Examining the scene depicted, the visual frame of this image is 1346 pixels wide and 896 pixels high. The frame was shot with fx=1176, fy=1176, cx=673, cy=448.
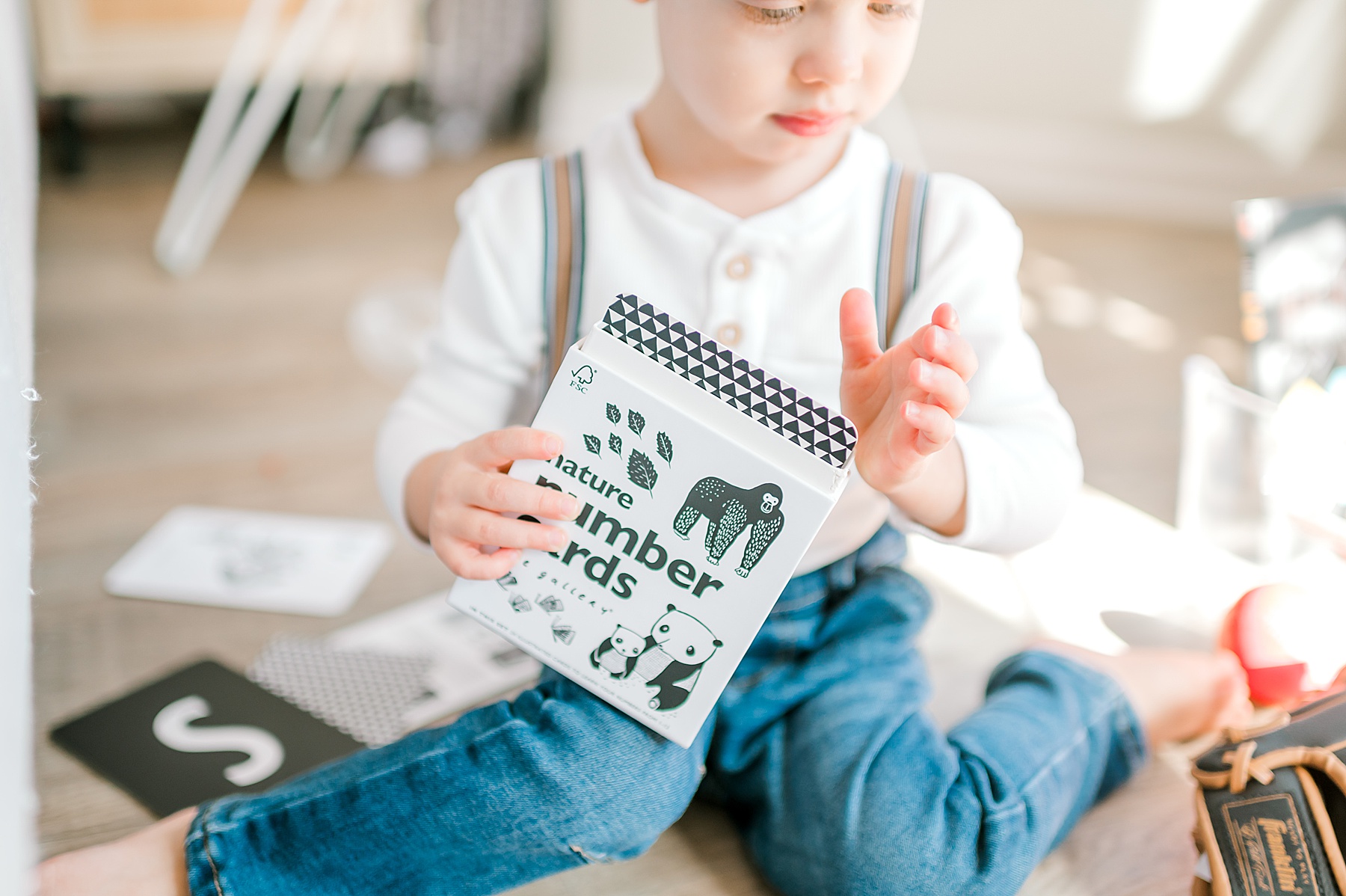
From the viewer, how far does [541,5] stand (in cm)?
247

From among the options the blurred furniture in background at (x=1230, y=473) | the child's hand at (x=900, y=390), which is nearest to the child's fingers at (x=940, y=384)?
the child's hand at (x=900, y=390)

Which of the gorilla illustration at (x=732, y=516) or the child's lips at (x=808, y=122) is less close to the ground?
the child's lips at (x=808, y=122)

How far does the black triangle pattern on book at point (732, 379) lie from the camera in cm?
59

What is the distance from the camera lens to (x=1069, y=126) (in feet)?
7.40

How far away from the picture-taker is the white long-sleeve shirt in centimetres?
76

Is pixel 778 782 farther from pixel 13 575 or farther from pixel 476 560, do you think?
pixel 13 575

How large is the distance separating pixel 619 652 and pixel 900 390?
215mm

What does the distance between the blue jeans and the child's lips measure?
1.01ft

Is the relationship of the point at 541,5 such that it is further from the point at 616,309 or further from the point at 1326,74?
the point at 616,309

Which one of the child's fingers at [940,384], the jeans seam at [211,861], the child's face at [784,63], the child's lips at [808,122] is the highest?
the child's face at [784,63]

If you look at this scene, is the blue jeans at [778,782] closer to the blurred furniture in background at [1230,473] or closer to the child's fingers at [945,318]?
the child's fingers at [945,318]

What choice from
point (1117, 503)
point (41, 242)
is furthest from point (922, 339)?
point (41, 242)

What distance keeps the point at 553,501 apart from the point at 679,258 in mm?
220

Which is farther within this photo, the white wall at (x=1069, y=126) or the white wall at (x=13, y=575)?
the white wall at (x=1069, y=126)
